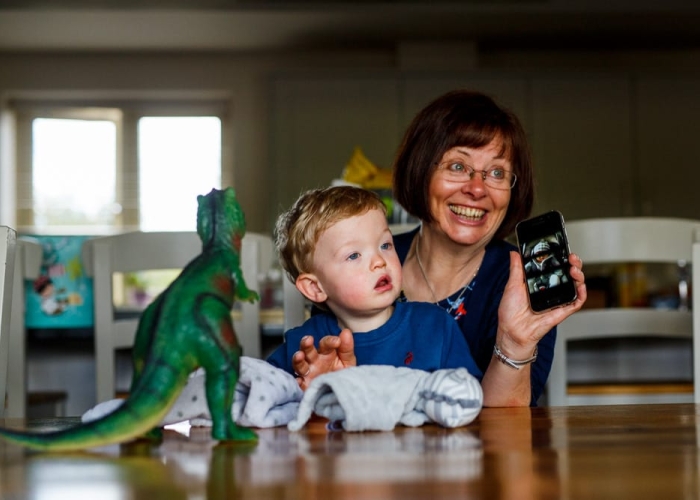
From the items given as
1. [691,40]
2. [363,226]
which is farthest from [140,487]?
[691,40]

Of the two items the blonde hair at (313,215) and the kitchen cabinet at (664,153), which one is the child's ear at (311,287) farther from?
the kitchen cabinet at (664,153)

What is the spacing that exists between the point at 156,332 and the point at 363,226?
0.44m

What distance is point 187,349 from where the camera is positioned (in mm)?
659

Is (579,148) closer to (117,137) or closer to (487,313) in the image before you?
(117,137)

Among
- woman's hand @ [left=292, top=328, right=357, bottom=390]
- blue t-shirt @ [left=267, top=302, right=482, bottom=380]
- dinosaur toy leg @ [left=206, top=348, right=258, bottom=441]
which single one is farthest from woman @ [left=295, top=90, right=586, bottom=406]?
dinosaur toy leg @ [left=206, top=348, right=258, bottom=441]

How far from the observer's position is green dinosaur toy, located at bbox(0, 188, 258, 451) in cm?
65

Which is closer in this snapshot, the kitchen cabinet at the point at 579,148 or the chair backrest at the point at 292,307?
the chair backrest at the point at 292,307

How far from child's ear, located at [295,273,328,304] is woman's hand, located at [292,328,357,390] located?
0.12 metres

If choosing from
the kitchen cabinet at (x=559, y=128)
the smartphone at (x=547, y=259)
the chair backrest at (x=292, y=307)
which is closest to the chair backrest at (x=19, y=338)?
the chair backrest at (x=292, y=307)

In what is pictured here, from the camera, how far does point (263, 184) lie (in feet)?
20.7

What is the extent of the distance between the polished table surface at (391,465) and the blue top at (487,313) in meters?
0.55

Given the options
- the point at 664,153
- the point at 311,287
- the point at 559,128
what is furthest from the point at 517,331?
the point at 664,153

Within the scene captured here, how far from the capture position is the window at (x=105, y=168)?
633 cm

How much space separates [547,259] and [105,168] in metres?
5.70
